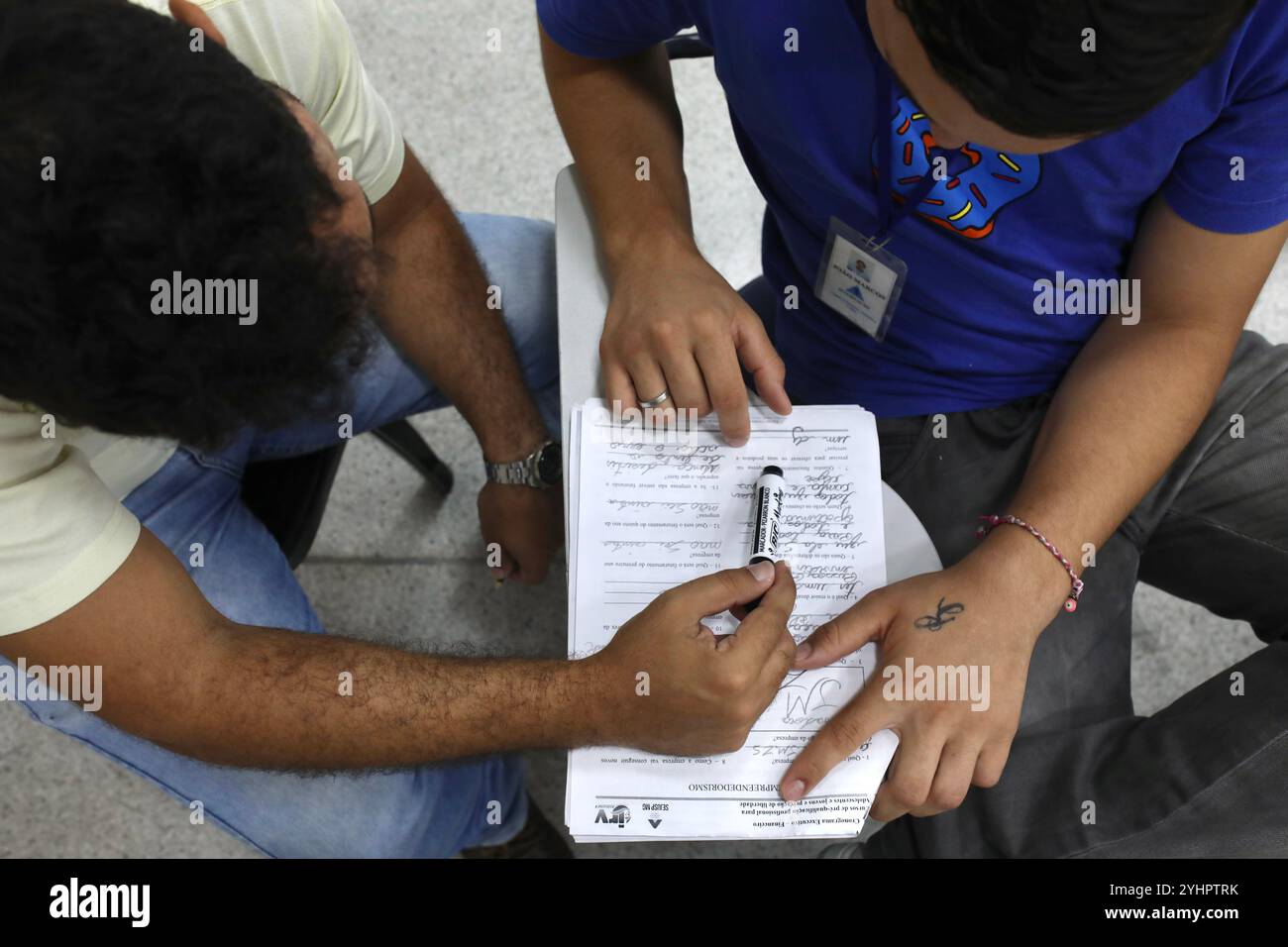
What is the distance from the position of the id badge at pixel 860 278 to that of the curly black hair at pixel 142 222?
50 cm

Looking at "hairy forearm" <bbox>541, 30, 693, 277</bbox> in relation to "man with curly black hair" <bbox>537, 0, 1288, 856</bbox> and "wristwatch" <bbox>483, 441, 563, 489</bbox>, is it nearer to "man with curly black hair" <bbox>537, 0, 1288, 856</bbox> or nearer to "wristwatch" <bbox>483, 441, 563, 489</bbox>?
"man with curly black hair" <bbox>537, 0, 1288, 856</bbox>

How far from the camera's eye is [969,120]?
0.66 meters

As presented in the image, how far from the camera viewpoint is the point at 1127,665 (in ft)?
3.22

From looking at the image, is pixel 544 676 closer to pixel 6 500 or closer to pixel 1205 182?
pixel 6 500

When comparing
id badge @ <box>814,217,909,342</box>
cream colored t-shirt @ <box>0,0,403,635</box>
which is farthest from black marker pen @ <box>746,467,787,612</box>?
cream colored t-shirt @ <box>0,0,403,635</box>

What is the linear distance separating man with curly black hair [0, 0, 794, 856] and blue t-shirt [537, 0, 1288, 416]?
32cm

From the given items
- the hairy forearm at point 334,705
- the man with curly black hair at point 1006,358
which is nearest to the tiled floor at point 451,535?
the hairy forearm at point 334,705

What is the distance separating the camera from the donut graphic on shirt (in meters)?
0.82

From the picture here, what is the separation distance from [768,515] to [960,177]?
352 millimetres

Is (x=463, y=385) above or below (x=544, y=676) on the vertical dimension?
above

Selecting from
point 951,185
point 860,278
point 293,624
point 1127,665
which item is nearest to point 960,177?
point 951,185

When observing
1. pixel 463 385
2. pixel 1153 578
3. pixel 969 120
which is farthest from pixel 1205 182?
pixel 463 385

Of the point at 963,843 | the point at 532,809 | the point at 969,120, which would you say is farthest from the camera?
the point at 532,809
